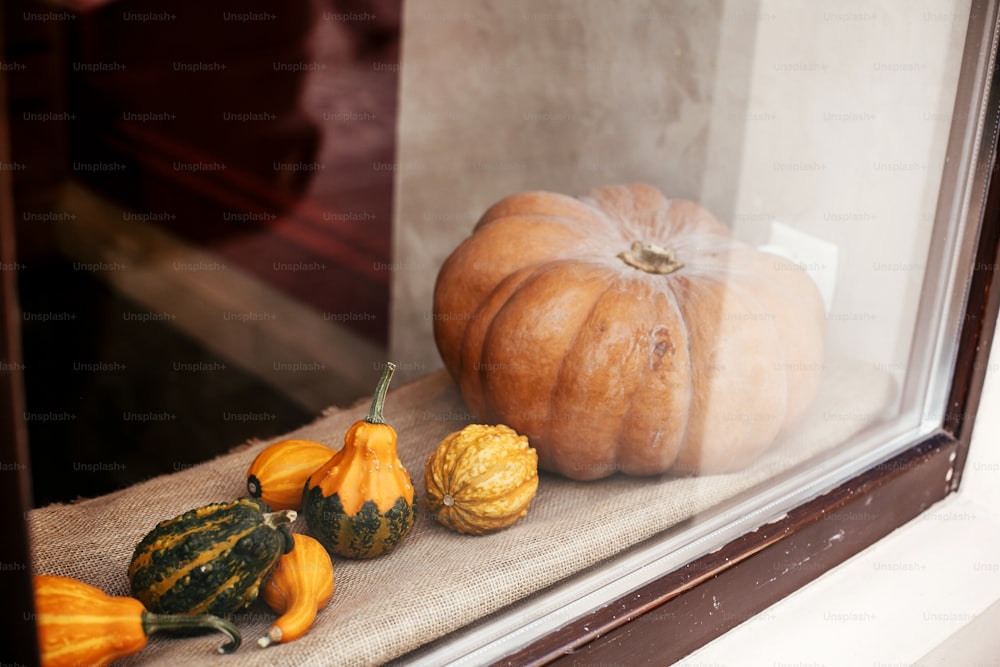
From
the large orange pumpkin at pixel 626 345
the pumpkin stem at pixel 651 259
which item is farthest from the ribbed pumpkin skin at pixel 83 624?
the pumpkin stem at pixel 651 259

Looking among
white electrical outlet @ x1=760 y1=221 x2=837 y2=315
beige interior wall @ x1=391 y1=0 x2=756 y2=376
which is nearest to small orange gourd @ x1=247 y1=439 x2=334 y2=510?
white electrical outlet @ x1=760 y1=221 x2=837 y2=315

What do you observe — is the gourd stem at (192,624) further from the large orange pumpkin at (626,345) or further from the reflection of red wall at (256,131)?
the reflection of red wall at (256,131)

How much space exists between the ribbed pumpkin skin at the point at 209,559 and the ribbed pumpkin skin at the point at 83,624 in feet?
0.13

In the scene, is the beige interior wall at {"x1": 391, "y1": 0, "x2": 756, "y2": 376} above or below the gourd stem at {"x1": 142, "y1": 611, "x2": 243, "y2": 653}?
above

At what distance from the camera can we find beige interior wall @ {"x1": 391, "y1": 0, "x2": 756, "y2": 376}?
1.73m

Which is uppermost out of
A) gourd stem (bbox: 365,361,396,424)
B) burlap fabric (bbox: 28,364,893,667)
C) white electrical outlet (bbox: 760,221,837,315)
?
white electrical outlet (bbox: 760,221,837,315)

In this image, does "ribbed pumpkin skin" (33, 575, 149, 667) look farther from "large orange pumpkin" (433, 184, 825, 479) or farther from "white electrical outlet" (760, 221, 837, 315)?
"white electrical outlet" (760, 221, 837, 315)

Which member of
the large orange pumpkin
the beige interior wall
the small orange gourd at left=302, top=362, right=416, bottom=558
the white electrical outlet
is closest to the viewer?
the small orange gourd at left=302, top=362, right=416, bottom=558

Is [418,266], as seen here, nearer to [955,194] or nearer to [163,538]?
[955,194]

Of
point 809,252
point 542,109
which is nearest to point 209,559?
point 809,252

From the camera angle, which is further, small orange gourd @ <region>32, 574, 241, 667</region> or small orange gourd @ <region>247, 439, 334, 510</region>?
small orange gourd @ <region>247, 439, 334, 510</region>

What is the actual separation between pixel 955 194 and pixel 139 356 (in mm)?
2275

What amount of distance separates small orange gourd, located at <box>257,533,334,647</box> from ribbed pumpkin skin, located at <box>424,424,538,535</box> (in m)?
0.18

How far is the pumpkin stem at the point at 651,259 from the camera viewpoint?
131cm
